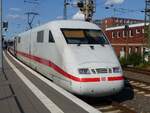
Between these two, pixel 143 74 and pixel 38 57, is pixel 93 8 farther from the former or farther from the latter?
pixel 38 57

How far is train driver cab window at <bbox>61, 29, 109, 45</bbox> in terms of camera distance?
→ 13.5 metres

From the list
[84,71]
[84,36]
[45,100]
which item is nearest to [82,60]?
[84,71]

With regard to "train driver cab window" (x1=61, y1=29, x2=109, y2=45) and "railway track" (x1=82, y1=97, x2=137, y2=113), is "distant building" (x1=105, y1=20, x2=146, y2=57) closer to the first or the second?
"train driver cab window" (x1=61, y1=29, x2=109, y2=45)

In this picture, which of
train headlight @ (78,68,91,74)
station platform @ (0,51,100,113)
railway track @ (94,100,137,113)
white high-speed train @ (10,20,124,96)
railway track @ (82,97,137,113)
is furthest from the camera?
train headlight @ (78,68,91,74)

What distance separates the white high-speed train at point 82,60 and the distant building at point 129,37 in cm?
3774

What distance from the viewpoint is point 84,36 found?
13.8 metres

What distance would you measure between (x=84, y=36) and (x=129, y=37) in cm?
4565

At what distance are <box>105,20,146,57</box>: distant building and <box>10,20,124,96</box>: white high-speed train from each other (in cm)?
3774

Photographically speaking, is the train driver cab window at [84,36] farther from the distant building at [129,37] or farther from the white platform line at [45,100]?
the distant building at [129,37]

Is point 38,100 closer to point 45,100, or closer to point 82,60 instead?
point 45,100

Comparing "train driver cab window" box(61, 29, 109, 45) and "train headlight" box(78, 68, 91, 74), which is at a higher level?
"train driver cab window" box(61, 29, 109, 45)

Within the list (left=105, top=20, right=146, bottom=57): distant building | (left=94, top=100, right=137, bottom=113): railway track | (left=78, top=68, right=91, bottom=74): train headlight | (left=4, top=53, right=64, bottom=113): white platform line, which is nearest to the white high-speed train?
(left=78, top=68, right=91, bottom=74): train headlight

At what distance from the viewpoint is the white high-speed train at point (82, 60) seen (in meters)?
11.7

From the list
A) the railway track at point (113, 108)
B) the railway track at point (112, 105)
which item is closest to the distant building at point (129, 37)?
the railway track at point (112, 105)
